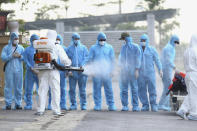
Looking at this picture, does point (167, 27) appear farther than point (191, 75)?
Yes

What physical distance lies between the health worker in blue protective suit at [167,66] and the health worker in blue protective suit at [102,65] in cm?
176

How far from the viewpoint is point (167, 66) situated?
14250mm

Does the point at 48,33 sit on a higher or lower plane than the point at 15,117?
higher

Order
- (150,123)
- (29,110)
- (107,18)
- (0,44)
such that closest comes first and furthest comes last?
1. (150,123)
2. (29,110)
3. (0,44)
4. (107,18)

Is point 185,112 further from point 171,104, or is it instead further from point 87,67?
point 87,67

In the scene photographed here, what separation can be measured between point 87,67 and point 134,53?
1363 millimetres

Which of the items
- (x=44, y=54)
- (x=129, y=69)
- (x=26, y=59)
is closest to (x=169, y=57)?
(x=129, y=69)

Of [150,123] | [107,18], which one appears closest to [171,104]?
[150,123]

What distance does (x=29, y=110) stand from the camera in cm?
1277

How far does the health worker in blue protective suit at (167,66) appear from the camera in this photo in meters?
14.2

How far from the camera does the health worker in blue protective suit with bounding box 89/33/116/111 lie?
13.3 metres

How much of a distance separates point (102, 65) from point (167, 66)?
2.12 m

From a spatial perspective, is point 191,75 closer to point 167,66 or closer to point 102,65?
point 102,65

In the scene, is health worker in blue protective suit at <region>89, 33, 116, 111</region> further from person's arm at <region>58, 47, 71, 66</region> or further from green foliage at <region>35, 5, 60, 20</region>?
green foliage at <region>35, 5, 60, 20</region>
